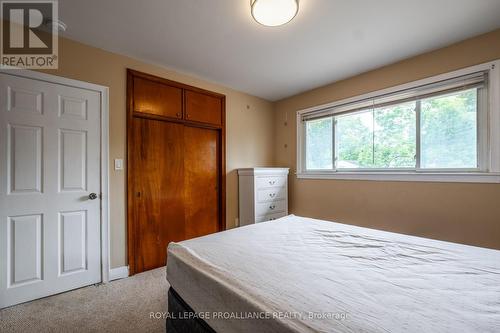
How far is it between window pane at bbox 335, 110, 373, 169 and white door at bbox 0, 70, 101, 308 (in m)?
3.06

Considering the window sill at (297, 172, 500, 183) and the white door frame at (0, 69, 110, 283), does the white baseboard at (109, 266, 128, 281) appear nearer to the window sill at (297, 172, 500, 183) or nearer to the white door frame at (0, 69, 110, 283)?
the white door frame at (0, 69, 110, 283)

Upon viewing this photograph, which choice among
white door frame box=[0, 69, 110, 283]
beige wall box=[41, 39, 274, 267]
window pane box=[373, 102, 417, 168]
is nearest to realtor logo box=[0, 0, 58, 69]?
beige wall box=[41, 39, 274, 267]

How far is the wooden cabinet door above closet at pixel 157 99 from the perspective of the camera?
251 centimetres

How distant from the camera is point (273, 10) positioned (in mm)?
1618

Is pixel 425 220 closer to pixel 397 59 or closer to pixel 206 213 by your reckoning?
pixel 397 59

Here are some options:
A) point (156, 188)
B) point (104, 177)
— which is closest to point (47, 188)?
point (104, 177)

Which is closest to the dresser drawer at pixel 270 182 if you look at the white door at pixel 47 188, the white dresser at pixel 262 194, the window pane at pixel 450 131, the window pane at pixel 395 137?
the white dresser at pixel 262 194

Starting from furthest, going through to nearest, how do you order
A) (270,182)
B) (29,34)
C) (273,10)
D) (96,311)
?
(270,182)
(29,34)
(96,311)
(273,10)

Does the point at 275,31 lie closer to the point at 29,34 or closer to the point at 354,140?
the point at 354,140

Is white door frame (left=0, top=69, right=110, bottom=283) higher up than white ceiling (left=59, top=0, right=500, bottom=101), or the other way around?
white ceiling (left=59, top=0, right=500, bottom=101)

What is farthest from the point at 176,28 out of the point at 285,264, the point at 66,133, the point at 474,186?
the point at 474,186

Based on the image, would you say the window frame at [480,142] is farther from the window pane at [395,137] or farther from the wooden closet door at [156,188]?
the wooden closet door at [156,188]

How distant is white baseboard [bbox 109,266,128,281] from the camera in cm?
227

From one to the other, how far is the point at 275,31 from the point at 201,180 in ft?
6.71
